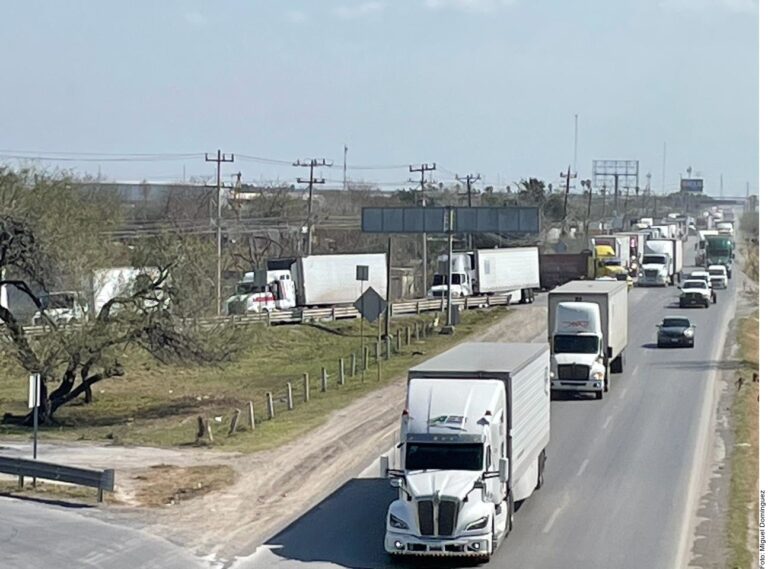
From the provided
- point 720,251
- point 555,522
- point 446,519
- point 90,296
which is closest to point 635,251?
point 720,251

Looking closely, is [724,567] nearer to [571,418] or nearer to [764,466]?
[764,466]

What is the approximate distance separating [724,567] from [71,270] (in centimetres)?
2315

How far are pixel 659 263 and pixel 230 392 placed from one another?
54.1 metres

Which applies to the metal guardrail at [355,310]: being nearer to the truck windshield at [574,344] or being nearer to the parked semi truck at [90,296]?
the parked semi truck at [90,296]

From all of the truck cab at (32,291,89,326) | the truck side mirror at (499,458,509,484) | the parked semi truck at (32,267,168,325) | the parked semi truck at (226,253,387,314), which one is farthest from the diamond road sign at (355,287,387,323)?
the parked semi truck at (226,253,387,314)

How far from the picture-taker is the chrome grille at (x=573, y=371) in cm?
3791

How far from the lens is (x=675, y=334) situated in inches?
2060

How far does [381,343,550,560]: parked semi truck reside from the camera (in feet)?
61.4

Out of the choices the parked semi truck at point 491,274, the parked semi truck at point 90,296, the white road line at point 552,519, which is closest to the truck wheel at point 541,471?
the white road line at point 552,519

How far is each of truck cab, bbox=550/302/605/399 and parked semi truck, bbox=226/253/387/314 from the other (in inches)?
1033

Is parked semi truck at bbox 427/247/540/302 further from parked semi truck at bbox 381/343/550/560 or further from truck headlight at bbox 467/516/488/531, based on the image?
truck headlight at bbox 467/516/488/531

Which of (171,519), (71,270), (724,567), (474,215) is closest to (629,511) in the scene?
(724,567)

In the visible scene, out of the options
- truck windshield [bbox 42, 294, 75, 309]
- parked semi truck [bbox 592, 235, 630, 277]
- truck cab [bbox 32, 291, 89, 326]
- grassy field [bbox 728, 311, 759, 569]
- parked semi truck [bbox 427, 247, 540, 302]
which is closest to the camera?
grassy field [bbox 728, 311, 759, 569]

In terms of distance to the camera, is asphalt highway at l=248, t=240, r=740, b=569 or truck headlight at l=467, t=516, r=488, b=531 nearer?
truck headlight at l=467, t=516, r=488, b=531
